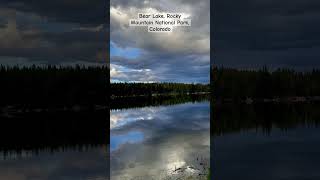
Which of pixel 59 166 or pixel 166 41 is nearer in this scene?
pixel 166 41

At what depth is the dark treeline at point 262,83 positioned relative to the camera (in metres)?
36.6

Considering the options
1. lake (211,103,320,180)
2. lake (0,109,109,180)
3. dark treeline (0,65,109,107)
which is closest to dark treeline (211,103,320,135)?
lake (211,103,320,180)

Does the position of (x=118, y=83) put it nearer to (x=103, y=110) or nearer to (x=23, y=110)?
(x=103, y=110)

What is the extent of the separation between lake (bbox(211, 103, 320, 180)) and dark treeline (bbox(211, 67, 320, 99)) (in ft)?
6.07

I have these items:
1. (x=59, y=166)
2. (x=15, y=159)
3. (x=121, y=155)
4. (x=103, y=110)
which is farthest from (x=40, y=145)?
(x=121, y=155)

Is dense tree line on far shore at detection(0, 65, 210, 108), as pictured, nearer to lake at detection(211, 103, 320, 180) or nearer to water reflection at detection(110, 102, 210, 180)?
lake at detection(211, 103, 320, 180)

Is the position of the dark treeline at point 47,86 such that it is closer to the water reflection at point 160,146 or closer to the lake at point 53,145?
the lake at point 53,145

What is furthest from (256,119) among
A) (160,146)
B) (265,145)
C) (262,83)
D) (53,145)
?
(160,146)

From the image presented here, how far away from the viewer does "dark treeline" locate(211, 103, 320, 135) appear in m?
26.7

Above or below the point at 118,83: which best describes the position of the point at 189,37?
above

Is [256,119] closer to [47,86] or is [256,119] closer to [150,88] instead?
[47,86]

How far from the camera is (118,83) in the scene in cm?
1148

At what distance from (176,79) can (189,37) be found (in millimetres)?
1047

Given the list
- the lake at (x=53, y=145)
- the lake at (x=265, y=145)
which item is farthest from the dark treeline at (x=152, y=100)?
the lake at (x=265, y=145)
